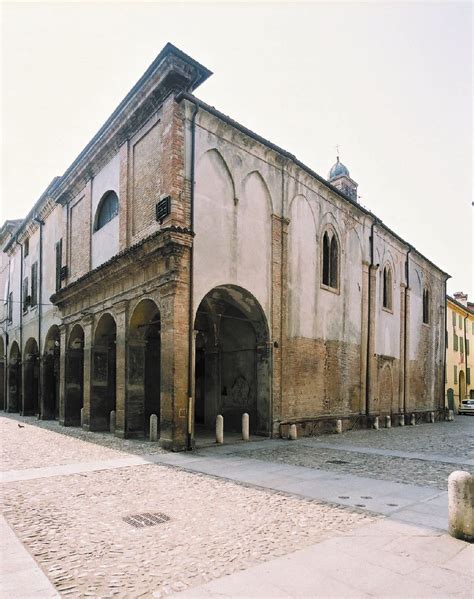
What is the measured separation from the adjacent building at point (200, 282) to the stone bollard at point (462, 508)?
7.32 m

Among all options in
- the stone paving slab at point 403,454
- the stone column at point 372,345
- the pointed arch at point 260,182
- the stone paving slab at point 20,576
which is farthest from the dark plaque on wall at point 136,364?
the stone column at point 372,345

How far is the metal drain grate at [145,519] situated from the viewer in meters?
5.86

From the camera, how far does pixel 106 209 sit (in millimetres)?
17234

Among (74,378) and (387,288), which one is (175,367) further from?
(387,288)

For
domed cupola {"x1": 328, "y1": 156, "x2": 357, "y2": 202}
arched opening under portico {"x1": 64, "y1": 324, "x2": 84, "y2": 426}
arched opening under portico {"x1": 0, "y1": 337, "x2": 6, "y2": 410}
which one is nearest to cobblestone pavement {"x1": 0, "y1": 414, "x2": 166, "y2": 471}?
arched opening under portico {"x1": 64, "y1": 324, "x2": 84, "y2": 426}

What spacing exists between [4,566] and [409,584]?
3.58 meters

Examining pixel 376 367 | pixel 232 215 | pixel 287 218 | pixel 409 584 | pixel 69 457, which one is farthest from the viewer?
pixel 376 367

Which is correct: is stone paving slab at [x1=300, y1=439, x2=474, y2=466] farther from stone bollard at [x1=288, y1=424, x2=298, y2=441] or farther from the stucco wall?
the stucco wall

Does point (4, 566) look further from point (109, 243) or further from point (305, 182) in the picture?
point (305, 182)

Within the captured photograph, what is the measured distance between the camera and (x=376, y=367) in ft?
73.4

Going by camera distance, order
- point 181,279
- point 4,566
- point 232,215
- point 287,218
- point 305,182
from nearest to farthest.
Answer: point 4,566 → point 181,279 → point 232,215 → point 287,218 → point 305,182

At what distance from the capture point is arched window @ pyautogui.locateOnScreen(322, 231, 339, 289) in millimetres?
18891

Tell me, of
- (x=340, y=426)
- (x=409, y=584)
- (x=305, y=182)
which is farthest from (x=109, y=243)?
(x=409, y=584)

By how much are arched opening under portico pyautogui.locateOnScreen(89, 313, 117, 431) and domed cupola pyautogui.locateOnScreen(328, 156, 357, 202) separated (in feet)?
56.5
